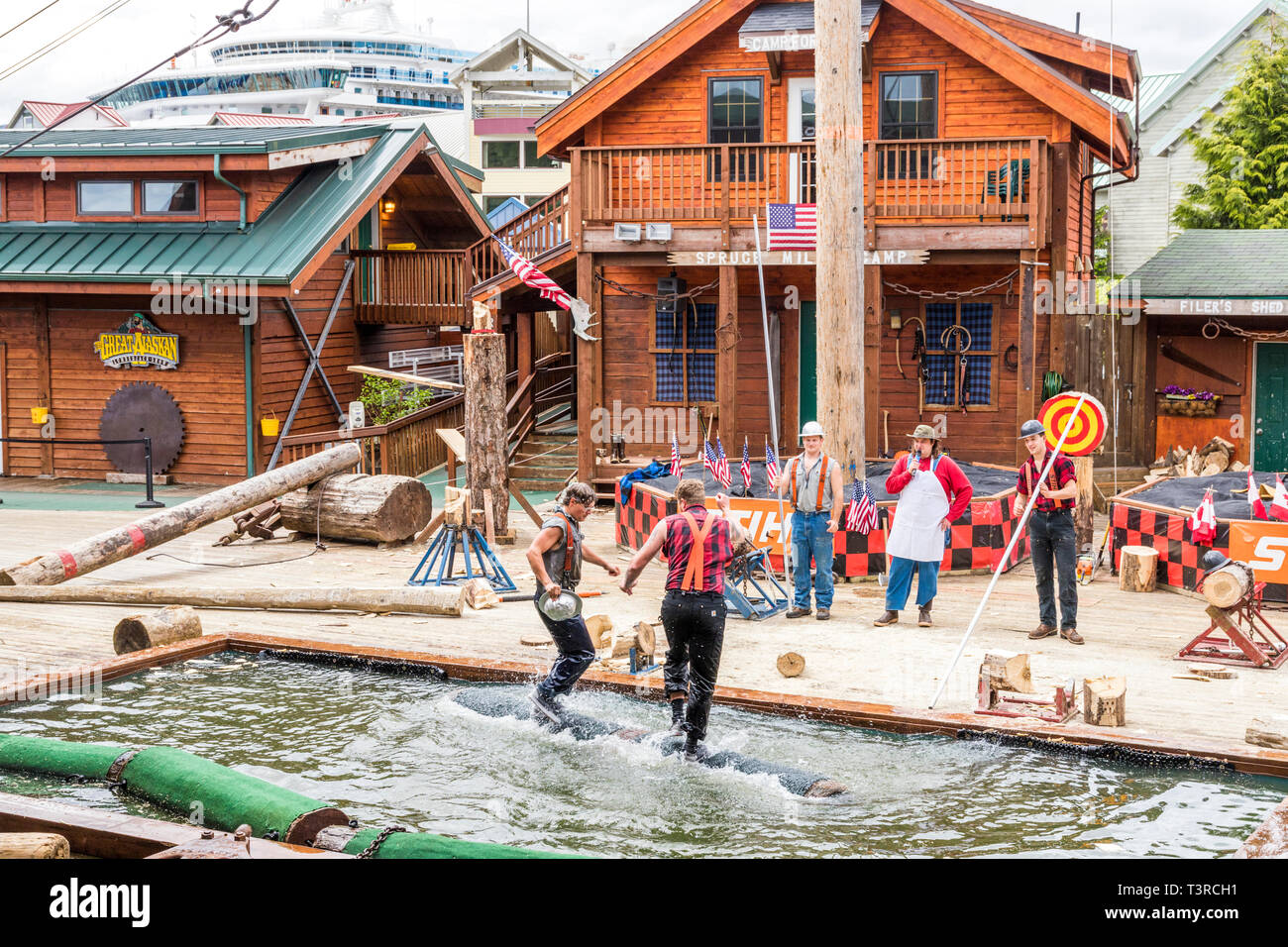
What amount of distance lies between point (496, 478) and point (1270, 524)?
27.1 ft

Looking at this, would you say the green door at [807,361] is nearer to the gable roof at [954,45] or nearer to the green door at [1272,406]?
the gable roof at [954,45]

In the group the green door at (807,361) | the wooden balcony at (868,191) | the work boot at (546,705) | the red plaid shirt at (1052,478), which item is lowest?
the work boot at (546,705)

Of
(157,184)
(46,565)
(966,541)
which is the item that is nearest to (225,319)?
(157,184)

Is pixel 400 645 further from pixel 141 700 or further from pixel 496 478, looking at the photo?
pixel 496 478

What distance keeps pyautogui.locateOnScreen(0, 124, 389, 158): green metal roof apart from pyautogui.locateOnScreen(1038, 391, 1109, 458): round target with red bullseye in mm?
14689

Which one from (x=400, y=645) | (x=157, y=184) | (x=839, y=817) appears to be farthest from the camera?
(x=157, y=184)

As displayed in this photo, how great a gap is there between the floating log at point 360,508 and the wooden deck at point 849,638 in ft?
3.01

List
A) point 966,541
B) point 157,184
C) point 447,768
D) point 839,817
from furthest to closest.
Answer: point 157,184 → point 966,541 → point 447,768 → point 839,817

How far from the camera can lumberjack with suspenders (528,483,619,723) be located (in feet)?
28.0

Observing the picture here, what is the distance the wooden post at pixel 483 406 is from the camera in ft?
50.2

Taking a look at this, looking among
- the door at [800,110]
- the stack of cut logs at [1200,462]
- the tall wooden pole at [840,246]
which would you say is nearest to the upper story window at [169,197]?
the door at [800,110]

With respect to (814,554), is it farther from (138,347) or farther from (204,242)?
(138,347)
